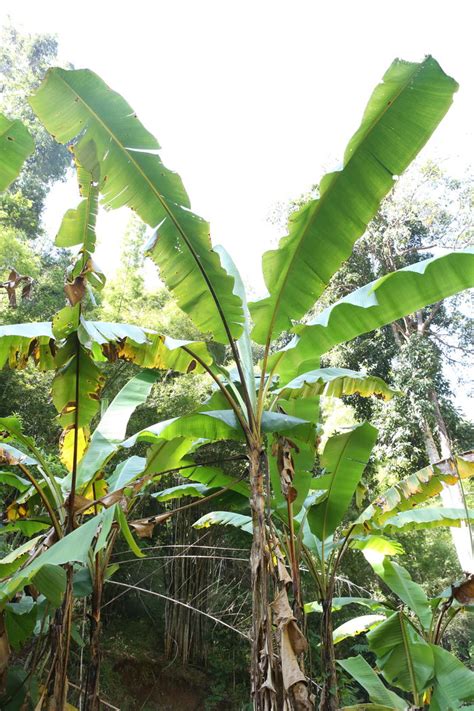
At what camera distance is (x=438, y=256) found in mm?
2945

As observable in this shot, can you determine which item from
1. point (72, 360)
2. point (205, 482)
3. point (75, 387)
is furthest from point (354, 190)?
point (205, 482)

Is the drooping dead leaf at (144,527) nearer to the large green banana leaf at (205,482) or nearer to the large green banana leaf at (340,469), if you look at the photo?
the large green banana leaf at (205,482)

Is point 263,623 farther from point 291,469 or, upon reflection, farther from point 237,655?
point 237,655

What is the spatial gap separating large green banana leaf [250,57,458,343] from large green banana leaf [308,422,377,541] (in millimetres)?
920

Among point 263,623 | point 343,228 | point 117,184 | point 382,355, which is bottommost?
point 263,623

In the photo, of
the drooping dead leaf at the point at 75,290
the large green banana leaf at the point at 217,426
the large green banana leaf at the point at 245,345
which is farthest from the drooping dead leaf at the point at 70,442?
the large green banana leaf at the point at 245,345

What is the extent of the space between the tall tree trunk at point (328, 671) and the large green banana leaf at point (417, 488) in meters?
0.67

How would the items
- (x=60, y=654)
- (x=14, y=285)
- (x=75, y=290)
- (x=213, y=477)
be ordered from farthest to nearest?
(x=213, y=477) → (x=14, y=285) → (x=75, y=290) → (x=60, y=654)

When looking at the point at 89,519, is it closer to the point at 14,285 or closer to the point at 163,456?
the point at 163,456

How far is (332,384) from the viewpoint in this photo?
3539 millimetres

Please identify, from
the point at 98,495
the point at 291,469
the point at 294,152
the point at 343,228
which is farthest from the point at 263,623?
the point at 294,152

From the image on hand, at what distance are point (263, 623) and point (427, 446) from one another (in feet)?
27.9

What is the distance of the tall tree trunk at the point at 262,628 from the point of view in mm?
2197

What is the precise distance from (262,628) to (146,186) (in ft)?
7.21
